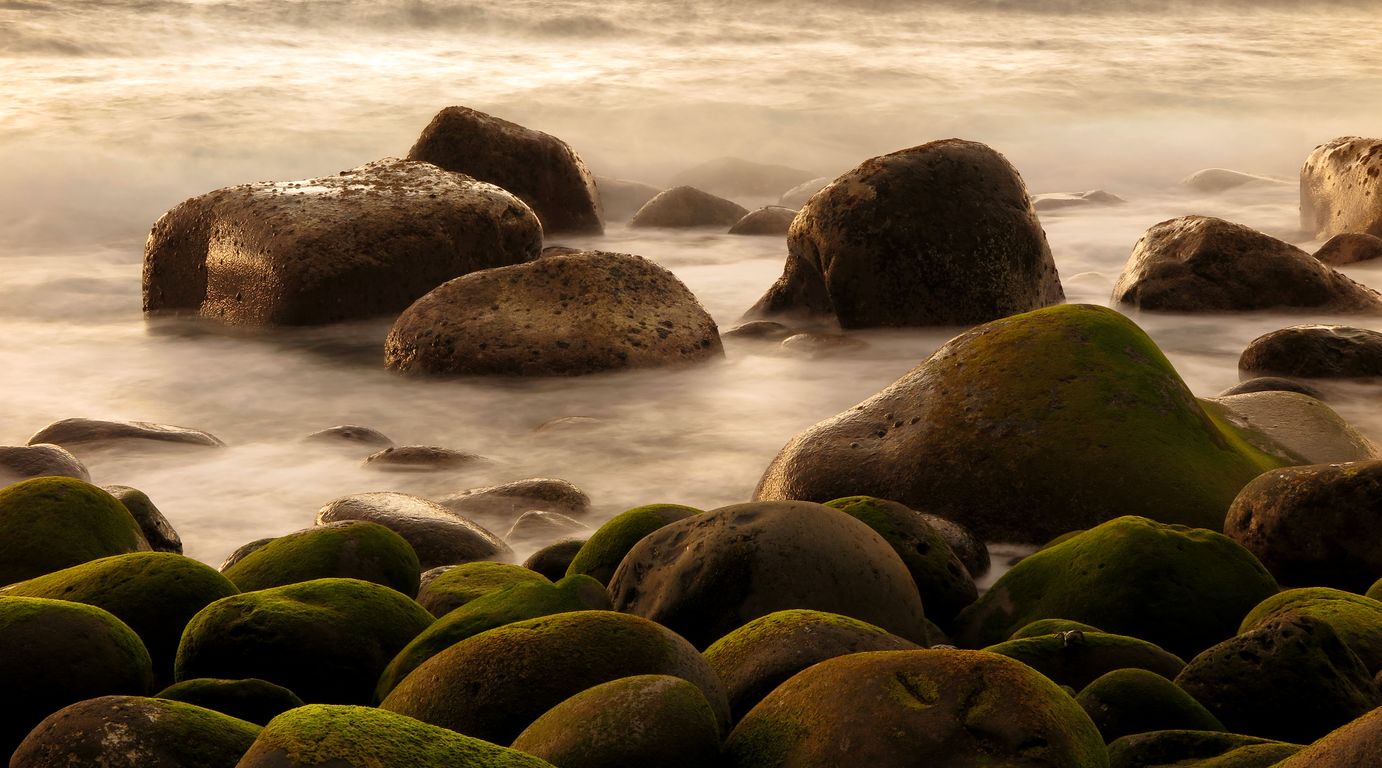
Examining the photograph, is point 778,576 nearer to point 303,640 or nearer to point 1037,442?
point 303,640

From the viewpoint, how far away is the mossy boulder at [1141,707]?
248cm

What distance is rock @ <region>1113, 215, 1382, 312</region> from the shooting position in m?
7.92

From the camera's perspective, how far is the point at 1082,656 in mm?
2809

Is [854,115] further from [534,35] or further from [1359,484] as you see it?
[1359,484]

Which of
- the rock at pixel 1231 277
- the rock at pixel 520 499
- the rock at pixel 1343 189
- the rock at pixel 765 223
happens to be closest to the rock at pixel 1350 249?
the rock at pixel 1343 189

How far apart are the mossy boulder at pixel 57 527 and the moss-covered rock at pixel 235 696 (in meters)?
1.29

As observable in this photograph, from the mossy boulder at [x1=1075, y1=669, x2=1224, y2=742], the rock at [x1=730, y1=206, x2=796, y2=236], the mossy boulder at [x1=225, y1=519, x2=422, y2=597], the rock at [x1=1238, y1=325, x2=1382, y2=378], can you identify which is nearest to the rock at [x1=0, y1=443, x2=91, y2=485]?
the mossy boulder at [x1=225, y1=519, x2=422, y2=597]

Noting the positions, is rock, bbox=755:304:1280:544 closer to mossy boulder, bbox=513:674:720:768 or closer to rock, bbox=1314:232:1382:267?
mossy boulder, bbox=513:674:720:768

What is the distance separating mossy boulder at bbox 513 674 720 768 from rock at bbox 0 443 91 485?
3.42m

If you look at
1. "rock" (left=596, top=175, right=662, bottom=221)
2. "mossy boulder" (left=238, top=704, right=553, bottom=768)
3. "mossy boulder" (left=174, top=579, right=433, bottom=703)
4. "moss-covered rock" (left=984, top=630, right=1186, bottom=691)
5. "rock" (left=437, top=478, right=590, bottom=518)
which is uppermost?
"mossy boulder" (left=238, top=704, right=553, bottom=768)

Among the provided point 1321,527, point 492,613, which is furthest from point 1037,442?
point 492,613

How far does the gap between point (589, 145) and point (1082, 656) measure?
14.8 m

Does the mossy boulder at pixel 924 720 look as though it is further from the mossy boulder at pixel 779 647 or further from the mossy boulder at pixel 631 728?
the mossy boulder at pixel 779 647

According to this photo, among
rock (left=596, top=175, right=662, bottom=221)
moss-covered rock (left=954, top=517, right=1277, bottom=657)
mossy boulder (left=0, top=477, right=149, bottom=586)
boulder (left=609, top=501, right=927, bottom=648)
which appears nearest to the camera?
boulder (left=609, top=501, right=927, bottom=648)
